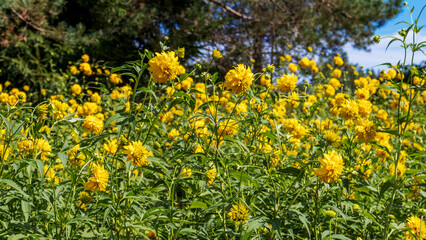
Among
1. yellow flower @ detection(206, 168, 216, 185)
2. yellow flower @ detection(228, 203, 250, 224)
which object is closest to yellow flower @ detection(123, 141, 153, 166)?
yellow flower @ detection(206, 168, 216, 185)

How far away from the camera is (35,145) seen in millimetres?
1830

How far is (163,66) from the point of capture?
168 cm

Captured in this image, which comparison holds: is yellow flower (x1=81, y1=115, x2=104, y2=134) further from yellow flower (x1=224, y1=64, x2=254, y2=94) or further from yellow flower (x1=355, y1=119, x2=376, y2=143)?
yellow flower (x1=355, y1=119, x2=376, y2=143)

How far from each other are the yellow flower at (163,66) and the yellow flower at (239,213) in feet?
2.14

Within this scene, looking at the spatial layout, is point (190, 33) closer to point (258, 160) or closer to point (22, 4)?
point (22, 4)

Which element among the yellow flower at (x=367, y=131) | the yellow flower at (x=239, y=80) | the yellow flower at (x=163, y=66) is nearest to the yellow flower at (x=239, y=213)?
the yellow flower at (x=239, y=80)

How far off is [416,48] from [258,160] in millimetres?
1009

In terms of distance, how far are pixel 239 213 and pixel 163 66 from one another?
737mm

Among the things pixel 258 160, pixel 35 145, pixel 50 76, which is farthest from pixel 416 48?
pixel 50 76

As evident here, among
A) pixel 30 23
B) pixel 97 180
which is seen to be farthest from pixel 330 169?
pixel 30 23

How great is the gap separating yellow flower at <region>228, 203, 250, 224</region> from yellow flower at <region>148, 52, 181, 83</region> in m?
0.65

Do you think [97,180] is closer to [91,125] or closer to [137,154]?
[137,154]

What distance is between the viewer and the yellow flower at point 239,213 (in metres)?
1.58

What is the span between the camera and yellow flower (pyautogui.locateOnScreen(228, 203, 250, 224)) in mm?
1577
